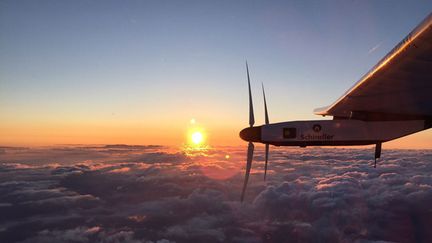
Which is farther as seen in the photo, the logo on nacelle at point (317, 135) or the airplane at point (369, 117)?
the logo on nacelle at point (317, 135)

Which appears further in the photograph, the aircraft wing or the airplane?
the airplane

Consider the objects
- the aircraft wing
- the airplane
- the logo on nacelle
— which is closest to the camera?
the aircraft wing

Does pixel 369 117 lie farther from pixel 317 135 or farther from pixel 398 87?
pixel 398 87

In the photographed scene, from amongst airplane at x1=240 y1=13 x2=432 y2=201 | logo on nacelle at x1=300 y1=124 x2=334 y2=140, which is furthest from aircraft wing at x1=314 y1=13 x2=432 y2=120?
logo on nacelle at x1=300 y1=124 x2=334 y2=140

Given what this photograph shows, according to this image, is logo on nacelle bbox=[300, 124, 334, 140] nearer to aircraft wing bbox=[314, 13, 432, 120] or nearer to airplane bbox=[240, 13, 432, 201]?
airplane bbox=[240, 13, 432, 201]

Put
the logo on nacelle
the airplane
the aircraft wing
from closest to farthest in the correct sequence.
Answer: the aircraft wing
the airplane
the logo on nacelle

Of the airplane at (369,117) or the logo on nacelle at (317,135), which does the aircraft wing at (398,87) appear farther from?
the logo on nacelle at (317,135)

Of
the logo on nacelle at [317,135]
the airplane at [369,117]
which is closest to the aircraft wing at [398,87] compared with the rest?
the airplane at [369,117]

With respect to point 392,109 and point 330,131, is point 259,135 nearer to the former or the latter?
point 330,131
